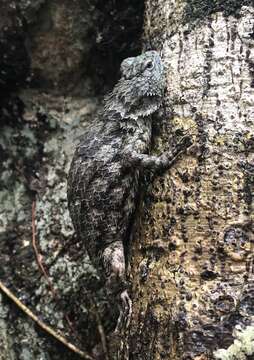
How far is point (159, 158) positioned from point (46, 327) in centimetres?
174

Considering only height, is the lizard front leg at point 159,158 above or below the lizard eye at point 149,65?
below

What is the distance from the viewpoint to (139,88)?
4180mm

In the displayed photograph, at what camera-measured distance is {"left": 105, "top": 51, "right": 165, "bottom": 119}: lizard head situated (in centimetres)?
383

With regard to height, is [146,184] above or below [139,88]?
below

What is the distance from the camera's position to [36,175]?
494 centimetres

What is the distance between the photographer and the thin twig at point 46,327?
13.9ft

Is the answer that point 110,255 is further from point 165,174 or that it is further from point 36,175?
point 36,175

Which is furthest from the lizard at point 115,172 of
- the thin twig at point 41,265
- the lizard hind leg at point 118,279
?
the thin twig at point 41,265

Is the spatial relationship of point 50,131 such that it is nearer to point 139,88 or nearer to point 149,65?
point 139,88

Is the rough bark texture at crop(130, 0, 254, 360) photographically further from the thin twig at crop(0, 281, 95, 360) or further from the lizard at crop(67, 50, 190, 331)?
the thin twig at crop(0, 281, 95, 360)

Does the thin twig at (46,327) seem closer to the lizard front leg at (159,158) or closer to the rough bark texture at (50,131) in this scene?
the rough bark texture at (50,131)

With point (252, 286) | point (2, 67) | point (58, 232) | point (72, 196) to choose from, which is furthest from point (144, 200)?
point (2, 67)

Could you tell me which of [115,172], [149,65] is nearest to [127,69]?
Result: [149,65]

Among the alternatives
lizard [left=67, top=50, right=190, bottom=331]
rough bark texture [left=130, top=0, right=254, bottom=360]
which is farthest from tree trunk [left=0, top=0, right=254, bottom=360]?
lizard [left=67, top=50, right=190, bottom=331]
